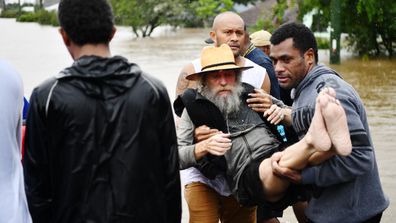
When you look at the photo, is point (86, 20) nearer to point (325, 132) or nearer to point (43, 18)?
point (325, 132)

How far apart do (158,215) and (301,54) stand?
1252 mm

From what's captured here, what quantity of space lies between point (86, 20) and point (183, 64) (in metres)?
20.0

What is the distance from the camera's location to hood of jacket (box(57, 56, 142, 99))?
9.44ft

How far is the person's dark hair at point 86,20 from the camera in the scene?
290 centimetres

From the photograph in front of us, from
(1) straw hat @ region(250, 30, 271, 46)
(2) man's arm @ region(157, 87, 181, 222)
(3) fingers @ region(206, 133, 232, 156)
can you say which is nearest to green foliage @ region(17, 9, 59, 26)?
(1) straw hat @ region(250, 30, 271, 46)

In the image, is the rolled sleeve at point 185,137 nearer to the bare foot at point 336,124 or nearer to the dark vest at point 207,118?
the dark vest at point 207,118

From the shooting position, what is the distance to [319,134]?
3.24 m

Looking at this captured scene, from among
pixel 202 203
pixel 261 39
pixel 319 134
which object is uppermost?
pixel 319 134

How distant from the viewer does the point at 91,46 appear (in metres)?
2.94

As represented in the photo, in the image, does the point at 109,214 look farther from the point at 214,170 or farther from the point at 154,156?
the point at 214,170

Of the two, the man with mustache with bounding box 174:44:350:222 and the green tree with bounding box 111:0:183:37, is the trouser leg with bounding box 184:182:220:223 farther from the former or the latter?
the green tree with bounding box 111:0:183:37

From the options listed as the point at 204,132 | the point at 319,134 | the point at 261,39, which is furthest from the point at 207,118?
the point at 261,39

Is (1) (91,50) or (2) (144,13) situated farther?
(2) (144,13)

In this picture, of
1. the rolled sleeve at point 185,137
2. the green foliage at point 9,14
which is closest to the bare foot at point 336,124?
the rolled sleeve at point 185,137
